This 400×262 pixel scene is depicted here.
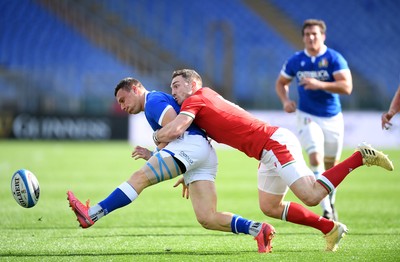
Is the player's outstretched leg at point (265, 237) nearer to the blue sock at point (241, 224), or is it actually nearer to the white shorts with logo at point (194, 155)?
the blue sock at point (241, 224)

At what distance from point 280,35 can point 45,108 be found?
1029 cm

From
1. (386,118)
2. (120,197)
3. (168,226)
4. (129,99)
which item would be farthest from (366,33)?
(120,197)

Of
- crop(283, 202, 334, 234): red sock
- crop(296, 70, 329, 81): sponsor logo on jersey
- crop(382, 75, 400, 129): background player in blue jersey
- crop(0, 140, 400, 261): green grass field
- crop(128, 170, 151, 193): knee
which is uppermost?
crop(296, 70, 329, 81): sponsor logo on jersey

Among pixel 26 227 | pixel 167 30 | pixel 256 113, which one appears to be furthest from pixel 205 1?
pixel 26 227

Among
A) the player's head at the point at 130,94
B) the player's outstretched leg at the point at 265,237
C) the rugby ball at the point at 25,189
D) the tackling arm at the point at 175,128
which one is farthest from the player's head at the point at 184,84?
the rugby ball at the point at 25,189

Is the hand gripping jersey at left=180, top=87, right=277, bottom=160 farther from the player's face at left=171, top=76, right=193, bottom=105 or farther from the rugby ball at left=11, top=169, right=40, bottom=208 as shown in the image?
the rugby ball at left=11, top=169, right=40, bottom=208

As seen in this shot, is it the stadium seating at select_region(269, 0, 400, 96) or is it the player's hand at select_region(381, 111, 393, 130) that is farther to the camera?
the stadium seating at select_region(269, 0, 400, 96)

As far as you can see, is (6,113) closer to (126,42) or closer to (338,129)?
(126,42)

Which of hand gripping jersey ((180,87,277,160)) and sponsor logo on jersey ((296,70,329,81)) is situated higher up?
sponsor logo on jersey ((296,70,329,81))

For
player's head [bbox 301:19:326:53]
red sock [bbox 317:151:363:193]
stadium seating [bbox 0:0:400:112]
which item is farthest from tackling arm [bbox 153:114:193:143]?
stadium seating [bbox 0:0:400:112]

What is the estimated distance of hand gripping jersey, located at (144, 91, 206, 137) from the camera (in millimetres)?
7266

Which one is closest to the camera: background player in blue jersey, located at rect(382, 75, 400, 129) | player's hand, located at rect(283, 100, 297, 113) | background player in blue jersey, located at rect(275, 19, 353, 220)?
background player in blue jersey, located at rect(382, 75, 400, 129)

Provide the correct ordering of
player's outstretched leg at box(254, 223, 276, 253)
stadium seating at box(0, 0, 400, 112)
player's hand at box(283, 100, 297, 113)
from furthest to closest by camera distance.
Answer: stadium seating at box(0, 0, 400, 112)
player's hand at box(283, 100, 297, 113)
player's outstretched leg at box(254, 223, 276, 253)

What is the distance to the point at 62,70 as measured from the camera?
93.6ft
